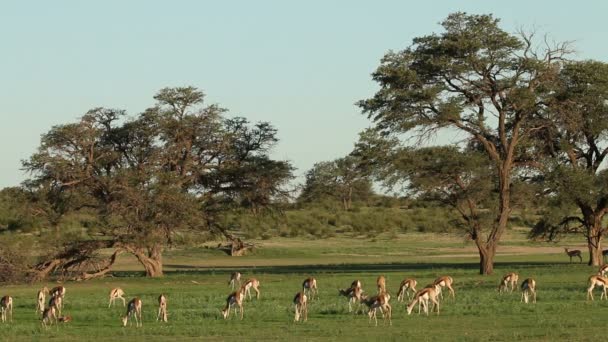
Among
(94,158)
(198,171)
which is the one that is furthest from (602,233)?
(94,158)

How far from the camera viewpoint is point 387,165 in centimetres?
5331

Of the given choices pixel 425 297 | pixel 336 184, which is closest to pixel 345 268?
pixel 425 297

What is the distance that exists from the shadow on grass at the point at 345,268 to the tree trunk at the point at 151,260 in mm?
1845

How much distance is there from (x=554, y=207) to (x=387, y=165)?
908cm

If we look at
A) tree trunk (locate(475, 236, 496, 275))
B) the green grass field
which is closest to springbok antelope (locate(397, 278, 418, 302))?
the green grass field

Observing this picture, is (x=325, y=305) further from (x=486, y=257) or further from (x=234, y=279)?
(x=486, y=257)

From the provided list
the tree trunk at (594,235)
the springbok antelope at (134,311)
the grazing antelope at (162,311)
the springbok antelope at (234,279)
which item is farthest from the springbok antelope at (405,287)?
the tree trunk at (594,235)

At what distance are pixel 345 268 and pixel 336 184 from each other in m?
84.9

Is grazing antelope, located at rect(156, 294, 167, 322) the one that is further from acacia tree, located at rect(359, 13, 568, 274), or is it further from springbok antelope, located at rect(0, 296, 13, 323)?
acacia tree, located at rect(359, 13, 568, 274)

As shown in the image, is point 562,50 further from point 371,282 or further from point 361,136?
point 371,282

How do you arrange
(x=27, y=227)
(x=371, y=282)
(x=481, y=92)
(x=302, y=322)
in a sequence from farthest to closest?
(x=27, y=227) < (x=481, y=92) < (x=371, y=282) < (x=302, y=322)

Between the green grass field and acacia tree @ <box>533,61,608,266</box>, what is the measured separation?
325 cm

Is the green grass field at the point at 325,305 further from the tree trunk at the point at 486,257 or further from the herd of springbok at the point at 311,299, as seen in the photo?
the tree trunk at the point at 486,257

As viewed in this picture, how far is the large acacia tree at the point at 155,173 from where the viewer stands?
173 ft
